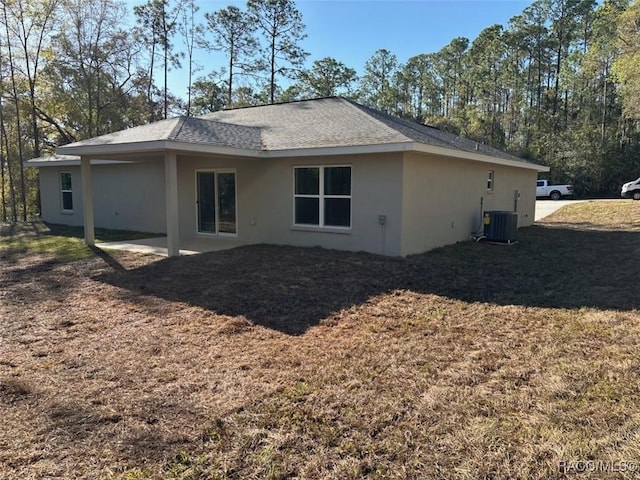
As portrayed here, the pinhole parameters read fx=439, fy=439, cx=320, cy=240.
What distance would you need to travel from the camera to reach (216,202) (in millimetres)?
12047

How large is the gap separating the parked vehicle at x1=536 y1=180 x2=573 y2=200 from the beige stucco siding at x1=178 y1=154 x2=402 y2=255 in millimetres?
25149

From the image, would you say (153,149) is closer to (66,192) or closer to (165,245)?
(165,245)

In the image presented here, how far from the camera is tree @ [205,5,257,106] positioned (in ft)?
101

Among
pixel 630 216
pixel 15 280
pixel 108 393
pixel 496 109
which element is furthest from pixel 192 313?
pixel 496 109

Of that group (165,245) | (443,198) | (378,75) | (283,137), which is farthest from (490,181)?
(378,75)

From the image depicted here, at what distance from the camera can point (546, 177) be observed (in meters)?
33.4

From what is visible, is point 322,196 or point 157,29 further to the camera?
point 157,29

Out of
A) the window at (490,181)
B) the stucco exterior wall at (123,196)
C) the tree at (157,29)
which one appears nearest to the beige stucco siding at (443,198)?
the window at (490,181)

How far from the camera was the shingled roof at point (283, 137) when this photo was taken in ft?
28.9

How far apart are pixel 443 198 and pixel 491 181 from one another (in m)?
3.64

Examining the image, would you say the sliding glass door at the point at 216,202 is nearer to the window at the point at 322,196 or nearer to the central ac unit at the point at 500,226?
the window at the point at 322,196

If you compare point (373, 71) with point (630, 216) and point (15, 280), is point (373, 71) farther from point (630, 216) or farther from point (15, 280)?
point (15, 280)

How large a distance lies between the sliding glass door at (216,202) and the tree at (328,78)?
2706 centimetres

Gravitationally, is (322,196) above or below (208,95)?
below
